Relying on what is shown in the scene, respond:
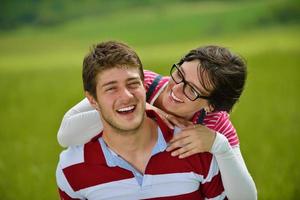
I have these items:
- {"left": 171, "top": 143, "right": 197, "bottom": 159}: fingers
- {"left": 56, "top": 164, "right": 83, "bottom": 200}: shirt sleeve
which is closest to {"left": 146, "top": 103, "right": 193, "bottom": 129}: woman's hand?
{"left": 171, "top": 143, "right": 197, "bottom": 159}: fingers

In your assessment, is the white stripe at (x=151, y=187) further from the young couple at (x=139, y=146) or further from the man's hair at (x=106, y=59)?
the man's hair at (x=106, y=59)

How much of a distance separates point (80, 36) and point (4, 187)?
19803 mm

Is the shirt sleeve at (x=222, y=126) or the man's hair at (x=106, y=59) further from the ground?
the man's hair at (x=106, y=59)

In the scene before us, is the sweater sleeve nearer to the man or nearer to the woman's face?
the man

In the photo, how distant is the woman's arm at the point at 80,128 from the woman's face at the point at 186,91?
1.12 feet

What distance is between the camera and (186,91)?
2158 mm

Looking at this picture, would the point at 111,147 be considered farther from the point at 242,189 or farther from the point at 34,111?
the point at 34,111

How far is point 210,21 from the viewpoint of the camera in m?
23.1

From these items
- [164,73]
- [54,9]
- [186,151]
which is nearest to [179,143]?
[186,151]

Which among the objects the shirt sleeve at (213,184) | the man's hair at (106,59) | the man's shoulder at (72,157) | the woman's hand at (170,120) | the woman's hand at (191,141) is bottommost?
the shirt sleeve at (213,184)

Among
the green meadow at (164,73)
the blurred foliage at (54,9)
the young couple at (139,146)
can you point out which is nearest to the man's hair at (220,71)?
the young couple at (139,146)

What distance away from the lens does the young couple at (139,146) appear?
1931mm

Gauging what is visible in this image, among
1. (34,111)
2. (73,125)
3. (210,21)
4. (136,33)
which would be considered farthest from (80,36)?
(73,125)

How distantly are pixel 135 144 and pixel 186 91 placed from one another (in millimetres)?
356
